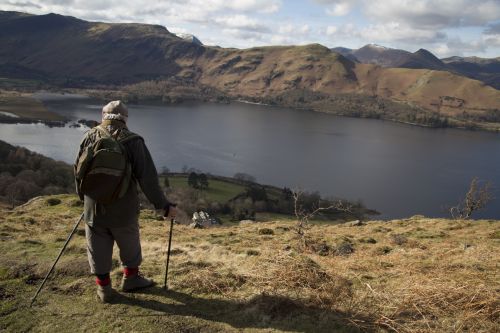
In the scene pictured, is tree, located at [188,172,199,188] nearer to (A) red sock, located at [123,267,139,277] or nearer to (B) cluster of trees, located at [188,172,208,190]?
(B) cluster of trees, located at [188,172,208,190]

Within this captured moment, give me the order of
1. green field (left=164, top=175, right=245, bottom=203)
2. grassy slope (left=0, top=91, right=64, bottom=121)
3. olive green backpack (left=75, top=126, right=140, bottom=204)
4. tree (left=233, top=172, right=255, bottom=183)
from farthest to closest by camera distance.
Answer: grassy slope (left=0, top=91, right=64, bottom=121), tree (left=233, top=172, right=255, bottom=183), green field (left=164, top=175, right=245, bottom=203), olive green backpack (left=75, top=126, right=140, bottom=204)

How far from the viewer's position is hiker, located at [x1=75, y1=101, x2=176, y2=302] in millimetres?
5496

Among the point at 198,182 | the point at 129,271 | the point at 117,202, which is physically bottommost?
the point at 198,182

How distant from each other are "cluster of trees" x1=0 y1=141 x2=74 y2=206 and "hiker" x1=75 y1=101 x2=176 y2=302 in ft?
146

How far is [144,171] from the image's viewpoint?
5.54 meters

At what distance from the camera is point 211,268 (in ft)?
23.1

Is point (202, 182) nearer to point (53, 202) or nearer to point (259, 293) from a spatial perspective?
point (53, 202)

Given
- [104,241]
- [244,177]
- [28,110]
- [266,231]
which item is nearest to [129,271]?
[104,241]

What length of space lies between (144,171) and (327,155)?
4937 inches

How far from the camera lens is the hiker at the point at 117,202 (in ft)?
18.0

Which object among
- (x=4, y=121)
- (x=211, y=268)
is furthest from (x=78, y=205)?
(x=4, y=121)

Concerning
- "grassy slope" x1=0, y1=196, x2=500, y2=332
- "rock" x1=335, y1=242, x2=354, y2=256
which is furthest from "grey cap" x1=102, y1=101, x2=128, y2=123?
"rock" x1=335, y1=242, x2=354, y2=256

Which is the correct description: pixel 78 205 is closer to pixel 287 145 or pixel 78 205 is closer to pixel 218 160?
pixel 218 160

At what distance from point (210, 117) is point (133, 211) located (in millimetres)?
194962
